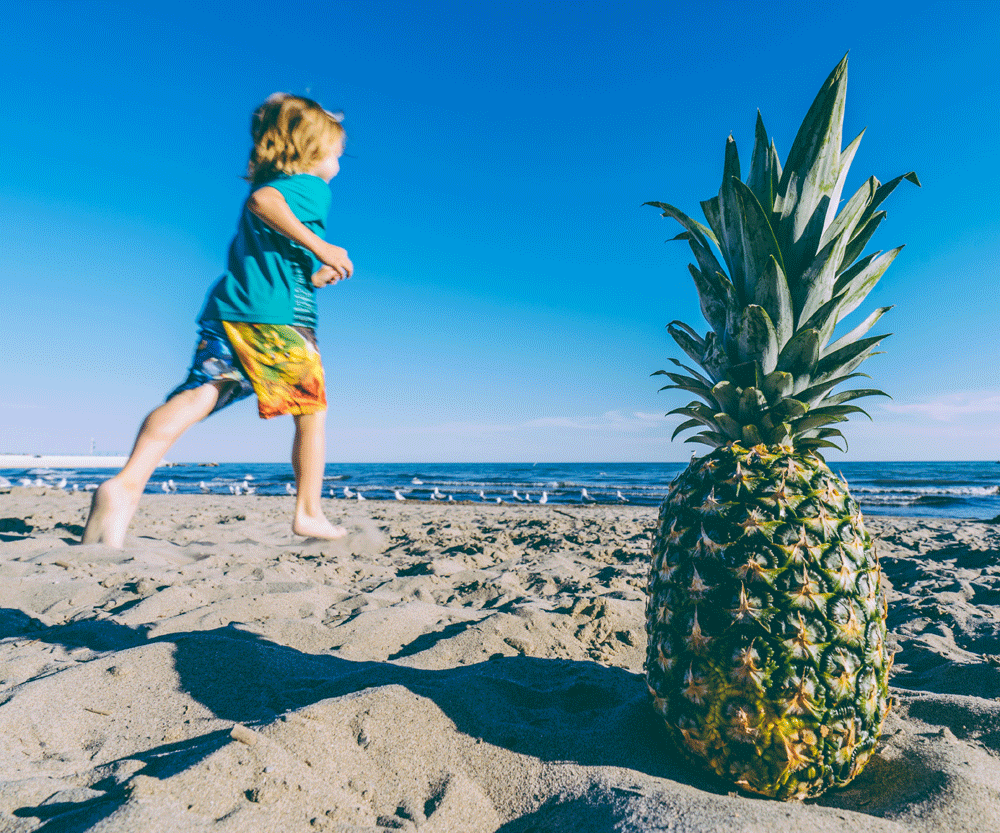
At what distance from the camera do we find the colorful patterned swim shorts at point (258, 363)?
3.03 m

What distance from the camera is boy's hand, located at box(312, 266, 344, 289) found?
9.95 feet

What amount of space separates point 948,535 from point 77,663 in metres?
9.58

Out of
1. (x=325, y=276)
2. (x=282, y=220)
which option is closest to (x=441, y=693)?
(x=325, y=276)

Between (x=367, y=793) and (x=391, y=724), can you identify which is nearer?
(x=367, y=793)

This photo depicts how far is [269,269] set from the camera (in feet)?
10.1

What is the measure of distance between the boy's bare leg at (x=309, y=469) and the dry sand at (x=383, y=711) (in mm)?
434

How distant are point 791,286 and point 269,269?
270 cm

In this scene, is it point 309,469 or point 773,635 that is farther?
point 309,469

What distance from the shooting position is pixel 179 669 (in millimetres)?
2203

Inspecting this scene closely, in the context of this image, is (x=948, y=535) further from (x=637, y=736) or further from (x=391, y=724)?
(x=391, y=724)

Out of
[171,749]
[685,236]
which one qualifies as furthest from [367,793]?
[685,236]

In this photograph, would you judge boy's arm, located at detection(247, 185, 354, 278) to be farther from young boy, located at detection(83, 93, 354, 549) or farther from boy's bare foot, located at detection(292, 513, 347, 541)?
boy's bare foot, located at detection(292, 513, 347, 541)

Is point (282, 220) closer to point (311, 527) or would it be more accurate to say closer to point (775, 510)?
point (311, 527)

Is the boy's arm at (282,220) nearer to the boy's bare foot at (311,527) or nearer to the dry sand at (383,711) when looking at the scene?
the boy's bare foot at (311,527)
